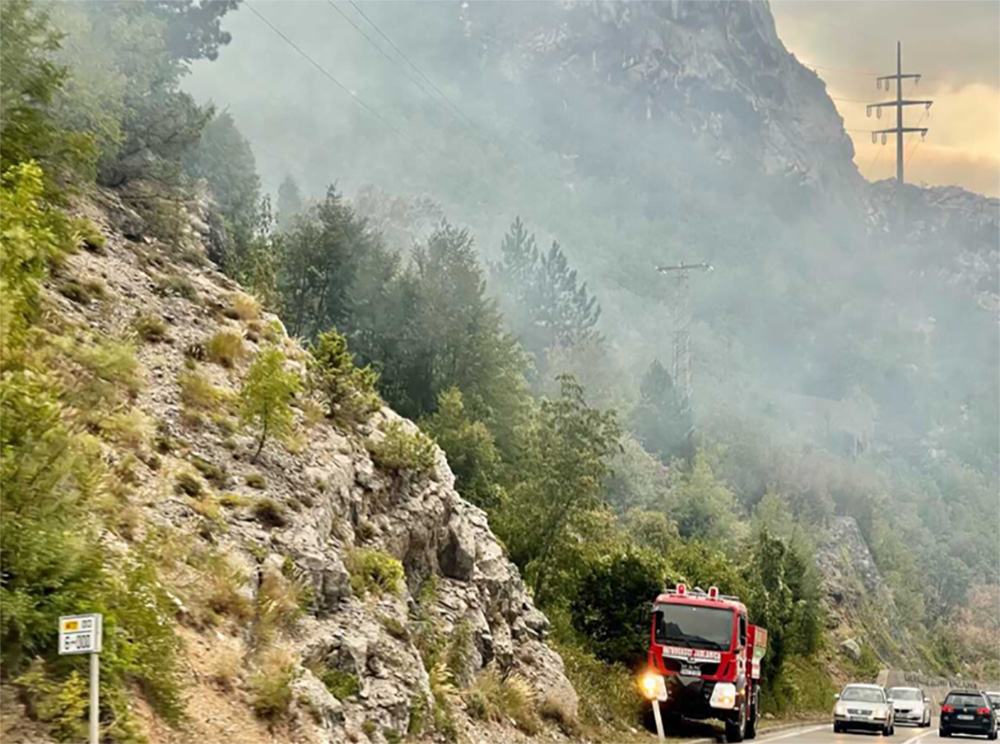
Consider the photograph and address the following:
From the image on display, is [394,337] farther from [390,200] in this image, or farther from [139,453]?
[390,200]

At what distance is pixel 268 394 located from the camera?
2100 cm

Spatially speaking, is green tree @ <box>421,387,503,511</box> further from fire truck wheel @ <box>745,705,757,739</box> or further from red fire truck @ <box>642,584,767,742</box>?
red fire truck @ <box>642,584,767,742</box>

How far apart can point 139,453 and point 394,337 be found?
3361cm

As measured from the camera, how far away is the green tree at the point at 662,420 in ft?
339

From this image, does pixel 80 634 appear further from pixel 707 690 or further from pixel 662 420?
pixel 662 420

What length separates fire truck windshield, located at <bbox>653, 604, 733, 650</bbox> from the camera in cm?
2898

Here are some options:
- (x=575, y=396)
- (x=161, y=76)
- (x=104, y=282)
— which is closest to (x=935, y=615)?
(x=575, y=396)

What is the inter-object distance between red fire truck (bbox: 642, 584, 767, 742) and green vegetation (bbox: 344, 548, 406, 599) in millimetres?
8692

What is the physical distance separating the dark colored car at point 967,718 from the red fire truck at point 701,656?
1206 centimetres

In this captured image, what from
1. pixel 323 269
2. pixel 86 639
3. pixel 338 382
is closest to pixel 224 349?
pixel 338 382

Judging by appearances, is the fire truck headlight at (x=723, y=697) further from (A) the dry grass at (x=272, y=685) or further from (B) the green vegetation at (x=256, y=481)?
(A) the dry grass at (x=272, y=685)

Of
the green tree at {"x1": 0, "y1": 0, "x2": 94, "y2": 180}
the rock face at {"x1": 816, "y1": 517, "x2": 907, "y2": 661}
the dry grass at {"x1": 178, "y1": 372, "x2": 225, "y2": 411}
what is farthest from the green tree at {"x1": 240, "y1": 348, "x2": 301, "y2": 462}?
the rock face at {"x1": 816, "y1": 517, "x2": 907, "y2": 661}

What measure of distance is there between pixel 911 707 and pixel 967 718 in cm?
939

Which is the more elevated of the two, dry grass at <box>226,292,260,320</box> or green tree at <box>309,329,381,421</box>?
dry grass at <box>226,292,260,320</box>
